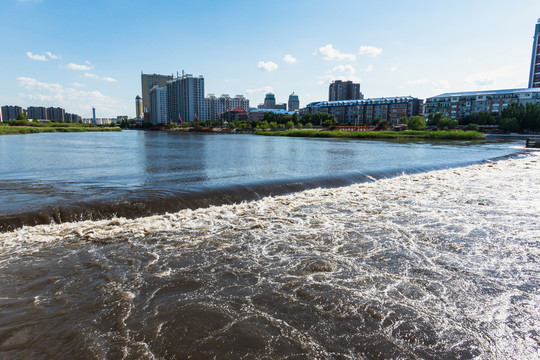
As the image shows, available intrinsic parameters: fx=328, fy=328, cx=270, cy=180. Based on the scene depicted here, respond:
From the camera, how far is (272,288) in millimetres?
6672

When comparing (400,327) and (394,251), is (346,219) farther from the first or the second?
(400,327)

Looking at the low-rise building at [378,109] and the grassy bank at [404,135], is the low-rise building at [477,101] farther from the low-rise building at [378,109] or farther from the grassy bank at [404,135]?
the grassy bank at [404,135]

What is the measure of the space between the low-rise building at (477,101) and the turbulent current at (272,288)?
435 ft

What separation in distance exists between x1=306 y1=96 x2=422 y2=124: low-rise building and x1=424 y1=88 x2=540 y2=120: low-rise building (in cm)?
1103

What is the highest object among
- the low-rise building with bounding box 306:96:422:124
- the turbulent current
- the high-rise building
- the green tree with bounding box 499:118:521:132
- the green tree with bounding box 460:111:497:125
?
the high-rise building

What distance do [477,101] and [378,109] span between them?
40041 mm

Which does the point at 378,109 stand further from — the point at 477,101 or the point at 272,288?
the point at 272,288

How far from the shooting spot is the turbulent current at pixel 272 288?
5062 mm

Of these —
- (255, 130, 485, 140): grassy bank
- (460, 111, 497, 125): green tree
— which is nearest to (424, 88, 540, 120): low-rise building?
(460, 111, 497, 125): green tree

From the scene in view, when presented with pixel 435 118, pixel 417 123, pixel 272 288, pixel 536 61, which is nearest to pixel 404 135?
pixel 417 123

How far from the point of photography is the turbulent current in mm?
5062

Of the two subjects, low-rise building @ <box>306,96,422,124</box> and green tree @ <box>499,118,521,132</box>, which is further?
low-rise building @ <box>306,96,422,124</box>

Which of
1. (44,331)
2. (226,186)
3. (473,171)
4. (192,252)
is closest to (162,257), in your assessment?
(192,252)

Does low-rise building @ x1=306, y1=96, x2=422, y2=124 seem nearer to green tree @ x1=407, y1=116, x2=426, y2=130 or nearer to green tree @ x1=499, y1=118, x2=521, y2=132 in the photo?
green tree @ x1=407, y1=116, x2=426, y2=130
